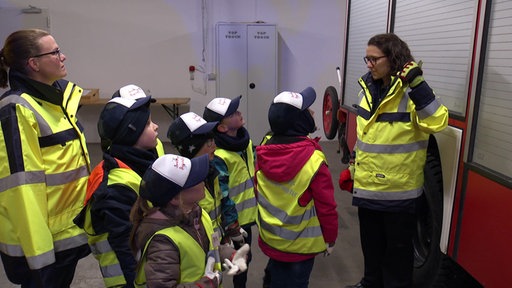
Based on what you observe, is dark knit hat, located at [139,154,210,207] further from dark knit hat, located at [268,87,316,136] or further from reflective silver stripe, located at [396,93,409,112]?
reflective silver stripe, located at [396,93,409,112]

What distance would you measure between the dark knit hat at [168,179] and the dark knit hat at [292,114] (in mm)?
773

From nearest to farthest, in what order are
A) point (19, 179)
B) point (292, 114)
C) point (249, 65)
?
point (19, 179) → point (292, 114) → point (249, 65)

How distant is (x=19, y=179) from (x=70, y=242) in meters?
0.37

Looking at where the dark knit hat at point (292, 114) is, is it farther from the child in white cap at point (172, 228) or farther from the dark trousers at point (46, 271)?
the dark trousers at point (46, 271)

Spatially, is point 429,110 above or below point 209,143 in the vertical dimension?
above

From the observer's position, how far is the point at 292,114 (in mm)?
2119

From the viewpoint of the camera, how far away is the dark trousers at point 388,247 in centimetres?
242

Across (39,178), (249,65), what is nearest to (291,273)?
(39,178)

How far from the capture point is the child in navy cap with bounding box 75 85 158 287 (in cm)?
165

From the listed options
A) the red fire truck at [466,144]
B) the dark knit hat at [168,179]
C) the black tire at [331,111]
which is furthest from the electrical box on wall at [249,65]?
the dark knit hat at [168,179]

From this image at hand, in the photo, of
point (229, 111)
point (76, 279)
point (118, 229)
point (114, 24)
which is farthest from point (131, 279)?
point (114, 24)

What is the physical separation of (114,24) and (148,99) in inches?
226

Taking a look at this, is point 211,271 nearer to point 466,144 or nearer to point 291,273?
point 291,273

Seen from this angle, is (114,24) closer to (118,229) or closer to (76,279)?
(76,279)
